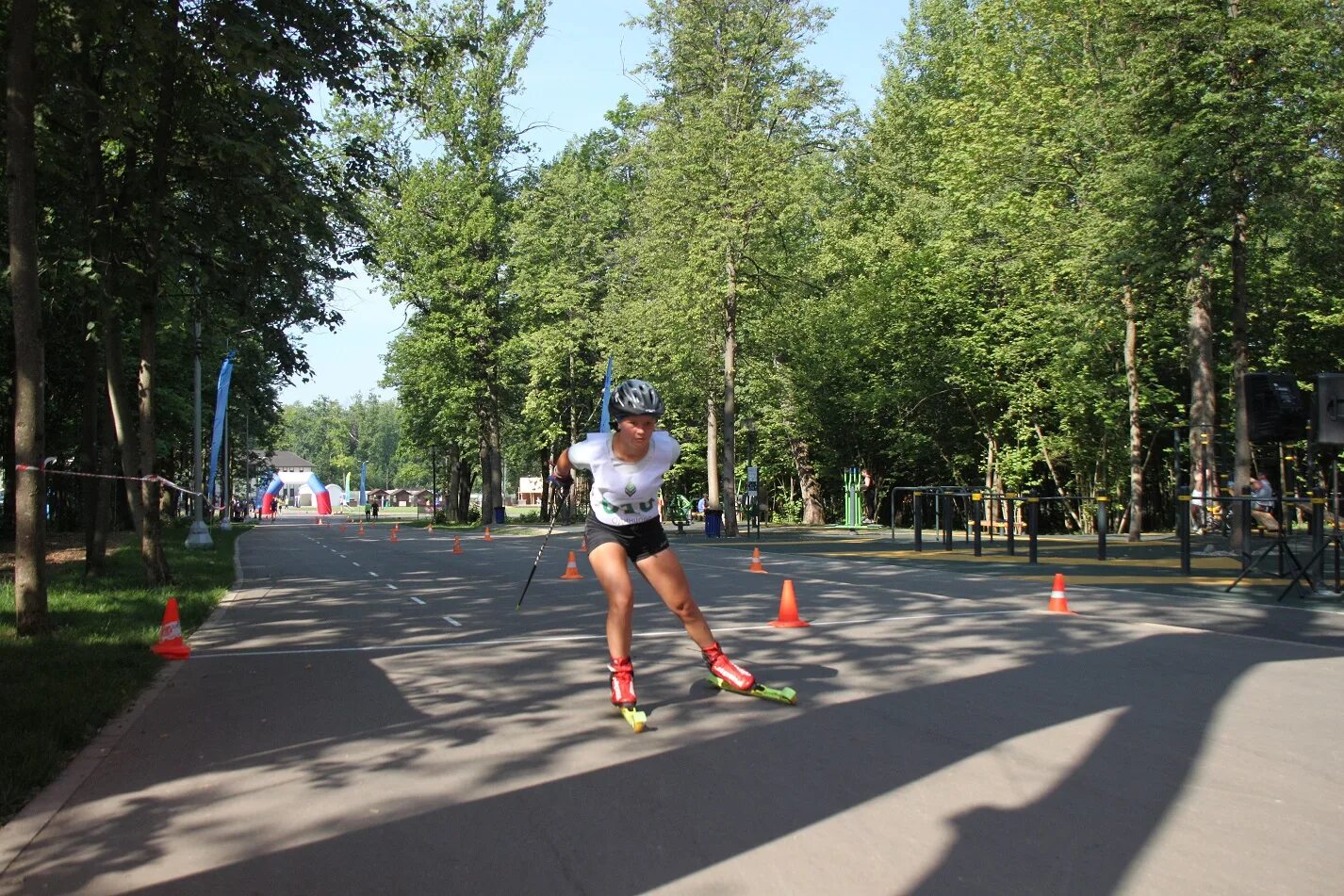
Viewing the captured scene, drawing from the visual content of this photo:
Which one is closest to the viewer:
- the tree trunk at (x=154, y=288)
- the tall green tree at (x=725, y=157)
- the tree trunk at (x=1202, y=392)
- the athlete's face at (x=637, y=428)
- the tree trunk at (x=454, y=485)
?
the athlete's face at (x=637, y=428)

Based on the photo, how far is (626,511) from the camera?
7.02 metres

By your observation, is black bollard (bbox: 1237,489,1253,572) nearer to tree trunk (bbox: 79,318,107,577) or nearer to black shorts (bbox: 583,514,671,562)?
black shorts (bbox: 583,514,671,562)

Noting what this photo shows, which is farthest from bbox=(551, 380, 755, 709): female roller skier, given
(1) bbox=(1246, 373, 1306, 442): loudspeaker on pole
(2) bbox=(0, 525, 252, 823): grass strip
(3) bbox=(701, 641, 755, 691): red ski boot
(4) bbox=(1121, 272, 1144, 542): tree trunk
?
(4) bbox=(1121, 272, 1144, 542): tree trunk

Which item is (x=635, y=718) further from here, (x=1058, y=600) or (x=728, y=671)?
(x=1058, y=600)

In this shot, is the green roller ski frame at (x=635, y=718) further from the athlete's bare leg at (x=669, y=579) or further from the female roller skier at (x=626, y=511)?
the athlete's bare leg at (x=669, y=579)

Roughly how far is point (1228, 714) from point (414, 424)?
57.9 meters

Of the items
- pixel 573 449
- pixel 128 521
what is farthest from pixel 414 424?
pixel 573 449

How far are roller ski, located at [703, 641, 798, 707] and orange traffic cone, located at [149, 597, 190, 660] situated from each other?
493 centimetres

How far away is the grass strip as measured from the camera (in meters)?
6.00

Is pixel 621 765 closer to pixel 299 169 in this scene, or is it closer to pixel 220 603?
pixel 220 603

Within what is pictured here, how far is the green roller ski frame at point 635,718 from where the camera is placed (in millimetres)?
6598

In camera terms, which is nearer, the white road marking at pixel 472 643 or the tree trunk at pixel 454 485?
the white road marking at pixel 472 643

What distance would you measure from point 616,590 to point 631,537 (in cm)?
36

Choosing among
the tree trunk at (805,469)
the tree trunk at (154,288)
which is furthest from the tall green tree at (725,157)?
the tree trunk at (154,288)
